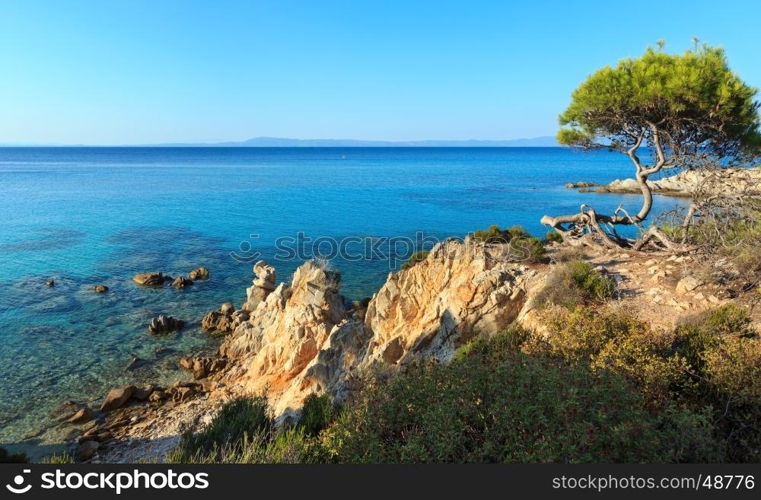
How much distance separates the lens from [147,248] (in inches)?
1545

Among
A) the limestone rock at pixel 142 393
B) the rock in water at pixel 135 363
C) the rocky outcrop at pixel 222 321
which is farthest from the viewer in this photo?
the rocky outcrop at pixel 222 321

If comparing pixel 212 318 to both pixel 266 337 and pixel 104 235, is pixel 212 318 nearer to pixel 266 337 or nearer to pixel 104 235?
pixel 266 337

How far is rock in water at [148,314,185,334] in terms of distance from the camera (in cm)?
2338

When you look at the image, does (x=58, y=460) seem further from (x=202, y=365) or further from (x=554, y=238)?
(x=554, y=238)

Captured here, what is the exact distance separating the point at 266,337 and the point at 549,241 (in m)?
14.8

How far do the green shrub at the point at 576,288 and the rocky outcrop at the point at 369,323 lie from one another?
4.71ft

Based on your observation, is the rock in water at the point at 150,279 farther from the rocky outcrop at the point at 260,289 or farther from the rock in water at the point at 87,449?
the rock in water at the point at 87,449

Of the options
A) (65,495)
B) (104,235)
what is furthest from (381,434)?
(104,235)

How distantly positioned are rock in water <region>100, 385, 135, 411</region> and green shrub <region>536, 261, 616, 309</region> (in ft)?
53.7

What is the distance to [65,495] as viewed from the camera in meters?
5.74

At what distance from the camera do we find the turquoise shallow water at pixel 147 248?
20031 millimetres

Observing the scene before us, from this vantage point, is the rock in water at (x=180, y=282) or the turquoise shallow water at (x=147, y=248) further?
the rock in water at (x=180, y=282)

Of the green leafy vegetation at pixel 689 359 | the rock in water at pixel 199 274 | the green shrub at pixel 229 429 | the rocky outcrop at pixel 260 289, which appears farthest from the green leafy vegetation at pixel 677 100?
the rock in water at pixel 199 274

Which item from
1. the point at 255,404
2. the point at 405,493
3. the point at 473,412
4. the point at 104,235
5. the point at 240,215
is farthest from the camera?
the point at 240,215
